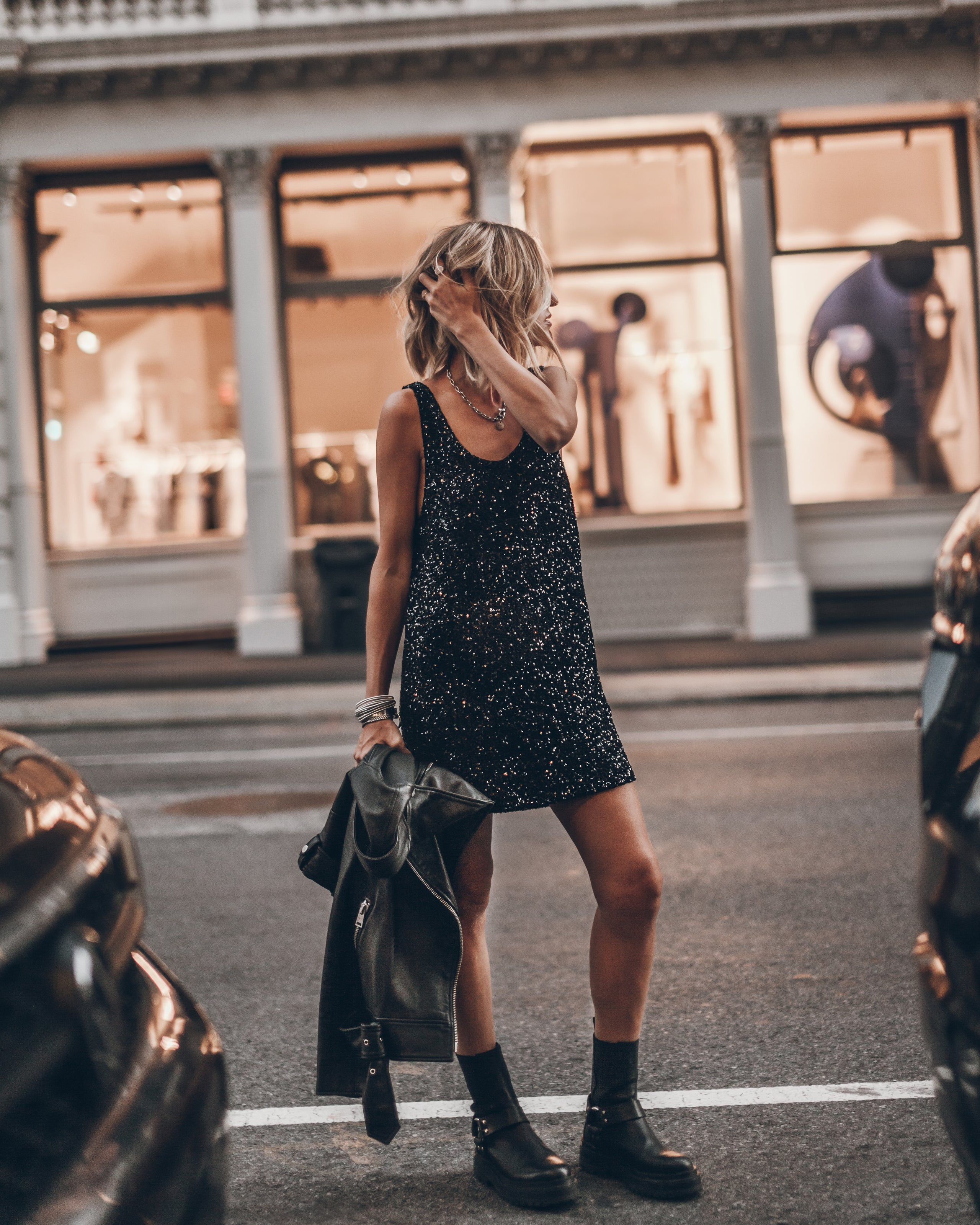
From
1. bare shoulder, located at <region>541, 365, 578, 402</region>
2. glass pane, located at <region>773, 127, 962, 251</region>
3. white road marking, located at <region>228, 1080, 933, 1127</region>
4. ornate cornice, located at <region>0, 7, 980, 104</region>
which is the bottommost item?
white road marking, located at <region>228, 1080, 933, 1127</region>

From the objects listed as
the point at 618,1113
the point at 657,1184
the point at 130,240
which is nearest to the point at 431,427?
the point at 618,1113

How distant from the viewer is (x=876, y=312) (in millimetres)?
16484

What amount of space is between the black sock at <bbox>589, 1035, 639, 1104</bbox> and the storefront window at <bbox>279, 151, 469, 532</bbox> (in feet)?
45.2

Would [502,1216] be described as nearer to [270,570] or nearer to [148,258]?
[270,570]

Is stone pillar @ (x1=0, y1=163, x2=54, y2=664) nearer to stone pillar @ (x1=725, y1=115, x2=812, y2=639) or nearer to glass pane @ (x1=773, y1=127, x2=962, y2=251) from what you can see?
stone pillar @ (x1=725, y1=115, x2=812, y2=639)

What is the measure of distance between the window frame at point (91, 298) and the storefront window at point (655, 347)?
154 inches

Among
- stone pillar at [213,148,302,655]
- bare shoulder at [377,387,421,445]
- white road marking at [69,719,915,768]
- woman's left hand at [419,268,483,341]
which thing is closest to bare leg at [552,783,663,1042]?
bare shoulder at [377,387,421,445]

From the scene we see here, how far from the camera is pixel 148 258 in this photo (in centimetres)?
1702

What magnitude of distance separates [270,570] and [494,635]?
524 inches

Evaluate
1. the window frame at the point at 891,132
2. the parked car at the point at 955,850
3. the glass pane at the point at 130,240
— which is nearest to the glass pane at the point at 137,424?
the glass pane at the point at 130,240

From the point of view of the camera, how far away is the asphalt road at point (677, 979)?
3061 millimetres

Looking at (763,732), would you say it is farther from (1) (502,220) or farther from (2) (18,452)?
(2) (18,452)

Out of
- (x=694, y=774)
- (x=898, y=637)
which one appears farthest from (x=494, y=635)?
(x=898, y=637)

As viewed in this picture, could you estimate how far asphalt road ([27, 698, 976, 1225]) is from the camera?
3.06 meters
